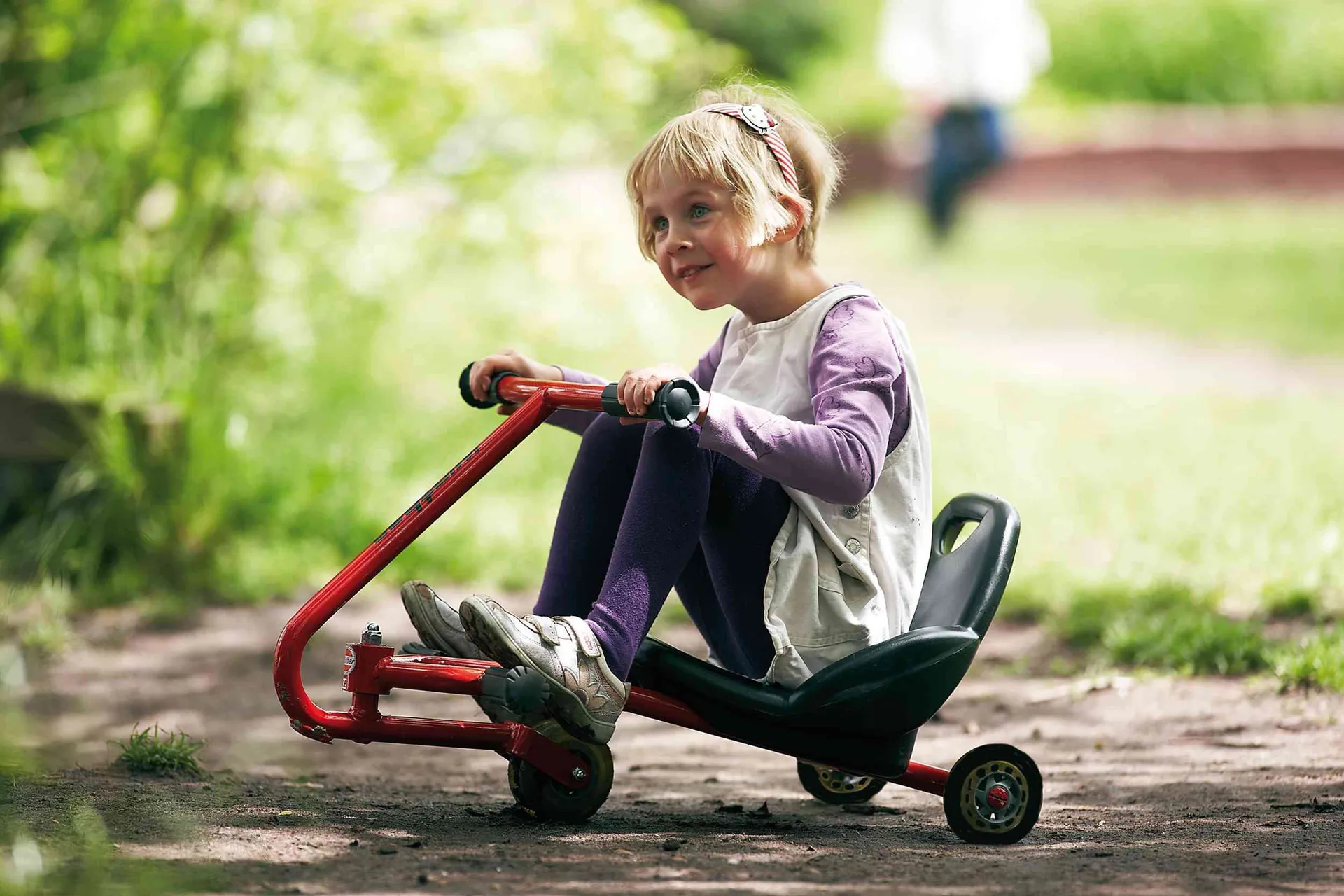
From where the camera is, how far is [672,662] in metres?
2.42

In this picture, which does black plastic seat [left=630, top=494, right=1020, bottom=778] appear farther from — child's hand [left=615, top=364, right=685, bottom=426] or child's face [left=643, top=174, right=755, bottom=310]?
child's face [left=643, top=174, right=755, bottom=310]

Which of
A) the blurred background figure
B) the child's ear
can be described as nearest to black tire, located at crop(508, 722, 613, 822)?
the child's ear

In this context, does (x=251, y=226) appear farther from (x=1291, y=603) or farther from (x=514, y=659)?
(x=1291, y=603)

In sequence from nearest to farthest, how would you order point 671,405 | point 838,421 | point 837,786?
point 671,405 → point 838,421 → point 837,786

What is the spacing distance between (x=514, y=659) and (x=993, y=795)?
0.84 m

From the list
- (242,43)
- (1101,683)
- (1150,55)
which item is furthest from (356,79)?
(1150,55)

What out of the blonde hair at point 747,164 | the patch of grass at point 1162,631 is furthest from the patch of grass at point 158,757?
the patch of grass at point 1162,631

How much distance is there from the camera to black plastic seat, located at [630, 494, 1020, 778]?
2.33 metres

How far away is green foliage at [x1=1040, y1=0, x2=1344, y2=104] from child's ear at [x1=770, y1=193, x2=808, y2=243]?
1204 cm

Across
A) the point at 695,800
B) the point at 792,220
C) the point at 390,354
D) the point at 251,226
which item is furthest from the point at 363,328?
the point at 792,220

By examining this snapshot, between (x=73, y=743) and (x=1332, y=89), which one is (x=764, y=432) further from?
(x=1332, y=89)

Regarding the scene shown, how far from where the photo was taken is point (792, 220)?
101 inches

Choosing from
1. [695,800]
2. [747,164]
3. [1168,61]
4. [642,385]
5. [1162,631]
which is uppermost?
[1168,61]

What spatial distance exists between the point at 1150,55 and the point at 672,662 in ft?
42.7
